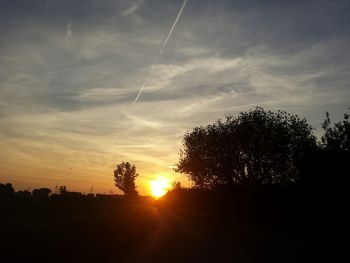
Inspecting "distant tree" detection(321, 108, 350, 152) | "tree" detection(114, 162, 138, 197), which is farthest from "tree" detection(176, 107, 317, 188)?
"tree" detection(114, 162, 138, 197)

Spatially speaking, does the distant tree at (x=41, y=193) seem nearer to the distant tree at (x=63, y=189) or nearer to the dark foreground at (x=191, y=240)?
the distant tree at (x=63, y=189)

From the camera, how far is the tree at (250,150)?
2382 inches

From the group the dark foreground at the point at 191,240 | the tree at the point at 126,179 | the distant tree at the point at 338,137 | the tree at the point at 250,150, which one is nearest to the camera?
the dark foreground at the point at 191,240

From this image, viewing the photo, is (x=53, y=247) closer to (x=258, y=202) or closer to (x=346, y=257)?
(x=346, y=257)

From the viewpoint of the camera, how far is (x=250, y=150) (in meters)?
62.1

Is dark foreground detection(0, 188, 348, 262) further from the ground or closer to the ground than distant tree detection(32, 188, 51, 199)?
closer to the ground

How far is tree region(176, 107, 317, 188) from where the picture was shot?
2382 inches

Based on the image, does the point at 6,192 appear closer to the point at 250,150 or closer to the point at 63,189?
the point at 63,189

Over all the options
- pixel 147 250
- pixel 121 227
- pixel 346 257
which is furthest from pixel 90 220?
pixel 346 257

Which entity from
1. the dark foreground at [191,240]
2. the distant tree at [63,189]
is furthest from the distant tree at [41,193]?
the dark foreground at [191,240]

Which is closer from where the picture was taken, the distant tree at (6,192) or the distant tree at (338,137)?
Result: the distant tree at (338,137)

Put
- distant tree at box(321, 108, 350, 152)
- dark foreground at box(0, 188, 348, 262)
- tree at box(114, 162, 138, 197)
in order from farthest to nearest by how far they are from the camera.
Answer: tree at box(114, 162, 138, 197) < distant tree at box(321, 108, 350, 152) < dark foreground at box(0, 188, 348, 262)

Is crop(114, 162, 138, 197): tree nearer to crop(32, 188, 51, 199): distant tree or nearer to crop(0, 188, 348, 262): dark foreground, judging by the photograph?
crop(32, 188, 51, 199): distant tree

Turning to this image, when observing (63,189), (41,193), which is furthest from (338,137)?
(41,193)
